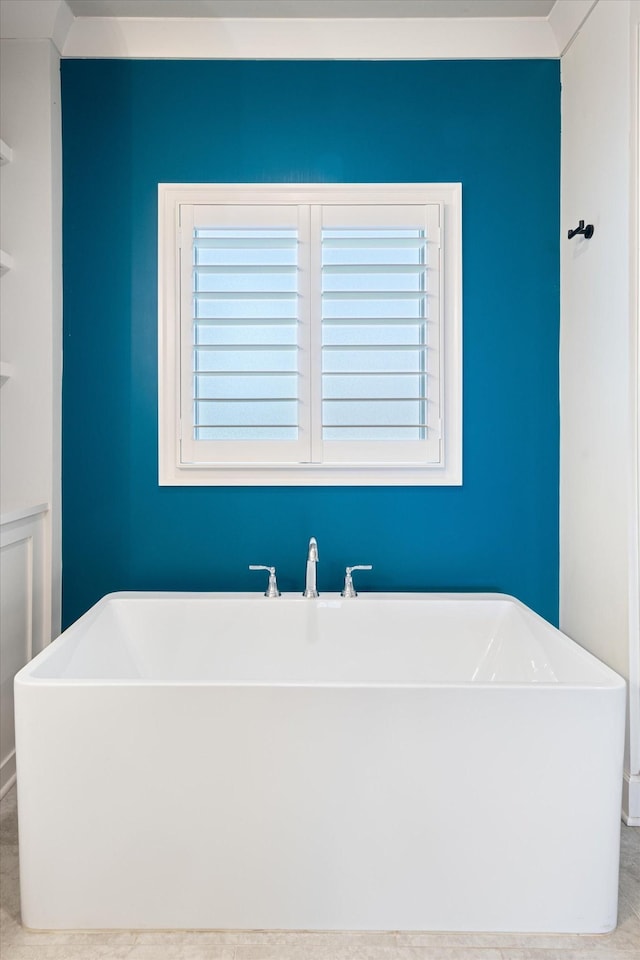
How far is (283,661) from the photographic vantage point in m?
2.22

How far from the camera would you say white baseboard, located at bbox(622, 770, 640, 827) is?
1.90 metres

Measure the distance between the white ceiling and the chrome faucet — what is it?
1828mm

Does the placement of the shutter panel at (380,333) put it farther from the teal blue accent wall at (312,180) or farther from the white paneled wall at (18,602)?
the white paneled wall at (18,602)

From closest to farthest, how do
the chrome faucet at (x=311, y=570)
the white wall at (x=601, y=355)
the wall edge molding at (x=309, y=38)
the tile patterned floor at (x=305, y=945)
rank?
the tile patterned floor at (x=305, y=945) → the white wall at (x=601, y=355) → the chrome faucet at (x=311, y=570) → the wall edge molding at (x=309, y=38)

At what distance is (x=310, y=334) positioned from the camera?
2.32 meters

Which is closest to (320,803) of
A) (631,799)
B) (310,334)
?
(631,799)

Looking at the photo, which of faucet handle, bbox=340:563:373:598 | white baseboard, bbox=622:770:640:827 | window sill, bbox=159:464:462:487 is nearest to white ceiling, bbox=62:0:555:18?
window sill, bbox=159:464:462:487

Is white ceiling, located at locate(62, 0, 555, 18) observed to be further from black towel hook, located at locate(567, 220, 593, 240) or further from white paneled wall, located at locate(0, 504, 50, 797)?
white paneled wall, located at locate(0, 504, 50, 797)

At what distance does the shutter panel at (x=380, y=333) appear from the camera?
7.59 ft

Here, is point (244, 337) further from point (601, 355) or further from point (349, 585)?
point (601, 355)

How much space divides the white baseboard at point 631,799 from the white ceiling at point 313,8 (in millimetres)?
2543

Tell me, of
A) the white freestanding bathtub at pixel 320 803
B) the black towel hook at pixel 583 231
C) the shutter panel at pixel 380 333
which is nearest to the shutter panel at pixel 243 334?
the shutter panel at pixel 380 333

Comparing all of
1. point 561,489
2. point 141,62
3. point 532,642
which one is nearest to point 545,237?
point 561,489

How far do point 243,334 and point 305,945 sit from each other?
1.82 m
